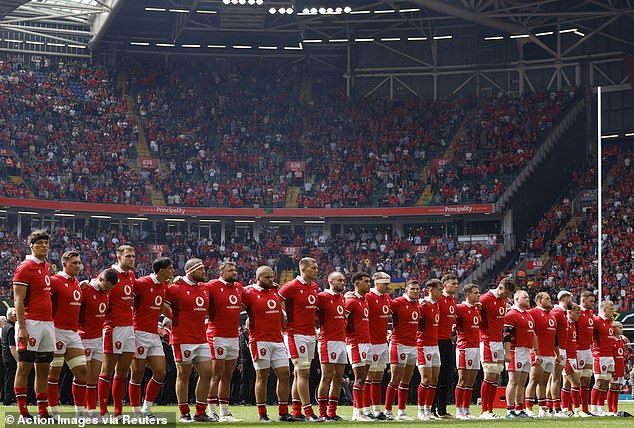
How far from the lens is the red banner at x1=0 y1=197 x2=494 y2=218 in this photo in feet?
172

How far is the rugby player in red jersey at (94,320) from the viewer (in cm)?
1573

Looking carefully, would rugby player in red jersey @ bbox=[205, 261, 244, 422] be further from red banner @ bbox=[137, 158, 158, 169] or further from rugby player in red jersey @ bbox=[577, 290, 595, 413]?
red banner @ bbox=[137, 158, 158, 169]

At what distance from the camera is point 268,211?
54.2 metres

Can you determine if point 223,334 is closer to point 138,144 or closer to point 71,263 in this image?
point 71,263

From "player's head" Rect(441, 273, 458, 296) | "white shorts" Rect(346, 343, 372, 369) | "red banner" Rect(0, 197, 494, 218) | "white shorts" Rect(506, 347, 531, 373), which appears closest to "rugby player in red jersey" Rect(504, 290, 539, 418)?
"white shorts" Rect(506, 347, 531, 373)

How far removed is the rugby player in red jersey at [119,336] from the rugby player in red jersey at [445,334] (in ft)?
21.3

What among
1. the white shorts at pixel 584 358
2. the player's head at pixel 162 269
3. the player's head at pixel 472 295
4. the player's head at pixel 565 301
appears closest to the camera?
the player's head at pixel 162 269

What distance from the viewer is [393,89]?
5975cm

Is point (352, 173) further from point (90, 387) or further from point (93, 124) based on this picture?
point (90, 387)

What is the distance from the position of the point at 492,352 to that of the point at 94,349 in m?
7.65

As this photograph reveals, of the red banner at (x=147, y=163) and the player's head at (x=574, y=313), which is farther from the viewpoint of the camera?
the red banner at (x=147, y=163)

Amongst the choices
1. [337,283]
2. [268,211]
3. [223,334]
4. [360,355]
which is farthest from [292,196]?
[223,334]

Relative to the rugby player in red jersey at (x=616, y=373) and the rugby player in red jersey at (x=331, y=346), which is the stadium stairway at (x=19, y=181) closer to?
the rugby player in red jersey at (x=616, y=373)

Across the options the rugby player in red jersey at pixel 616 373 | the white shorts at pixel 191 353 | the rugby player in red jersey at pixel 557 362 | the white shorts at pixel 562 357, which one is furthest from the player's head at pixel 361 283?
the rugby player in red jersey at pixel 616 373
